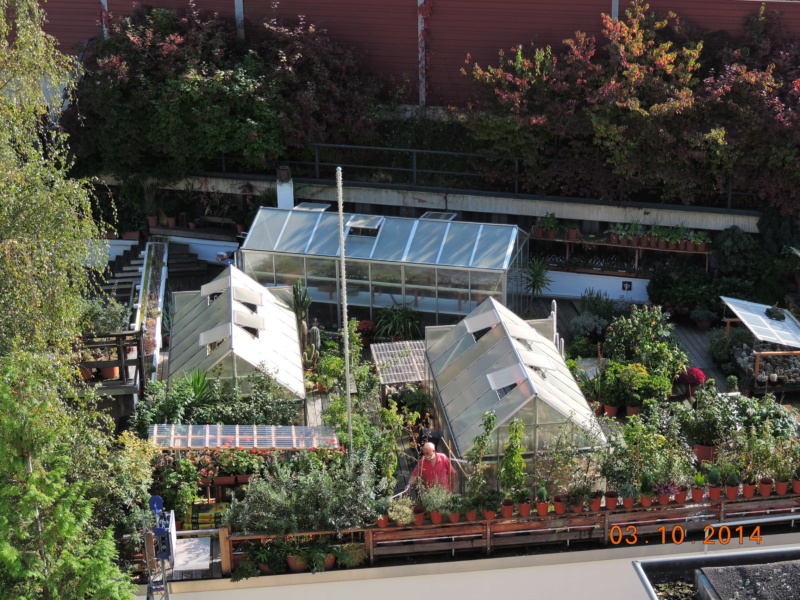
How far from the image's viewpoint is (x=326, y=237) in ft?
58.0

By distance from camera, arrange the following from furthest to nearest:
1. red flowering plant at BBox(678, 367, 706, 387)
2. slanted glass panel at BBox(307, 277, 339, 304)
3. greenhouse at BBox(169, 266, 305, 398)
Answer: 1. slanted glass panel at BBox(307, 277, 339, 304)
2. red flowering plant at BBox(678, 367, 706, 387)
3. greenhouse at BBox(169, 266, 305, 398)

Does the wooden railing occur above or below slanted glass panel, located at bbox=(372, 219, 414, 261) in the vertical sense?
below

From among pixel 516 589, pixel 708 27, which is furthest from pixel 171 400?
pixel 708 27

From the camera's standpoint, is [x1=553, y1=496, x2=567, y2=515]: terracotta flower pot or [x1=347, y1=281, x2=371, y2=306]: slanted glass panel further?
[x1=347, y1=281, x2=371, y2=306]: slanted glass panel

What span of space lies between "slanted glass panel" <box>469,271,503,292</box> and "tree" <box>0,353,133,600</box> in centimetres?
865

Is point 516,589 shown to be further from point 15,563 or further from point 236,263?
point 236,263

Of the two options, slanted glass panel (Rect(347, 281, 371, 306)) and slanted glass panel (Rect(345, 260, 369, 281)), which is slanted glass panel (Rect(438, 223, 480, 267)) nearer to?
slanted glass panel (Rect(345, 260, 369, 281))

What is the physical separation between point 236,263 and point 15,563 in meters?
10.1

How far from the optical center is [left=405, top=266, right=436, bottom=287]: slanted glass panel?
1714 cm

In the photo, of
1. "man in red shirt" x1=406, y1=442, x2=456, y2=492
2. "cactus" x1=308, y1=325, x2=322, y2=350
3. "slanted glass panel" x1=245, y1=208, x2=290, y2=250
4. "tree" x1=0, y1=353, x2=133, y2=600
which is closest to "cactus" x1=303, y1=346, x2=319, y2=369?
"cactus" x1=308, y1=325, x2=322, y2=350

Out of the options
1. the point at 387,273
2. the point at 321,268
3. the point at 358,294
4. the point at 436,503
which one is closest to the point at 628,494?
the point at 436,503

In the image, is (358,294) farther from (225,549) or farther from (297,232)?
(225,549)

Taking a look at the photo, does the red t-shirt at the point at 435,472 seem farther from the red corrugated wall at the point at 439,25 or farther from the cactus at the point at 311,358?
the red corrugated wall at the point at 439,25

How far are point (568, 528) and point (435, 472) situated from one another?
164cm
